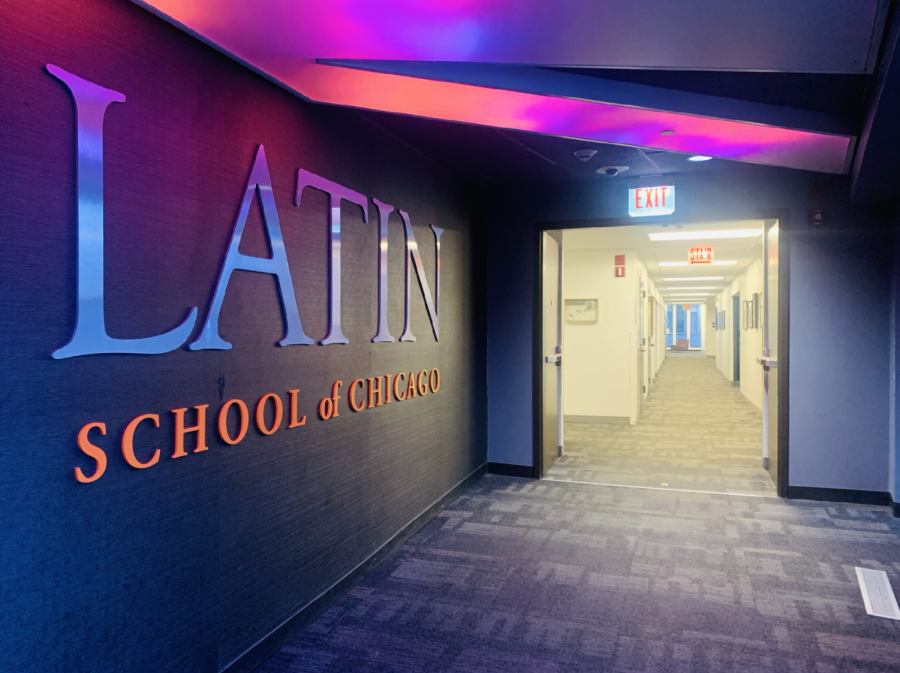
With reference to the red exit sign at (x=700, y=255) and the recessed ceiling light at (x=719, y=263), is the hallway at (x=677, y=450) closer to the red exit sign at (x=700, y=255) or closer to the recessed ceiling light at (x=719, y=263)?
the red exit sign at (x=700, y=255)

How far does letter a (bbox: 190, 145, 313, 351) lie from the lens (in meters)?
2.27

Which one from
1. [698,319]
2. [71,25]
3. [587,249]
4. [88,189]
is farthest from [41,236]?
[698,319]

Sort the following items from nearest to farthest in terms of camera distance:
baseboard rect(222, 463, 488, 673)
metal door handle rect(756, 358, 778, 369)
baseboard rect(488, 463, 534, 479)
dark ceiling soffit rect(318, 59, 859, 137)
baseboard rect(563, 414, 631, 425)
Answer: baseboard rect(222, 463, 488, 673)
dark ceiling soffit rect(318, 59, 859, 137)
metal door handle rect(756, 358, 778, 369)
baseboard rect(488, 463, 534, 479)
baseboard rect(563, 414, 631, 425)

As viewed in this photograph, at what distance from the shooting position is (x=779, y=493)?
15.8ft

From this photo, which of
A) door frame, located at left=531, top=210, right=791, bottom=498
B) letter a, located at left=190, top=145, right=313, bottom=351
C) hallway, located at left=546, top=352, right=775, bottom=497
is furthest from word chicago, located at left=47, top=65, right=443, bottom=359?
hallway, located at left=546, top=352, right=775, bottom=497

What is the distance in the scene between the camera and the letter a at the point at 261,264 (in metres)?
2.27

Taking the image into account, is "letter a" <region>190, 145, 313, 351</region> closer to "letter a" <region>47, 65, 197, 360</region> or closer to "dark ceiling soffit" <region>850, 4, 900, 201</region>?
"letter a" <region>47, 65, 197, 360</region>

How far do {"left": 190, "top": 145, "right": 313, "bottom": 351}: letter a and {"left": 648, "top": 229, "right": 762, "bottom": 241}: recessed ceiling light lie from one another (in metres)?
5.88

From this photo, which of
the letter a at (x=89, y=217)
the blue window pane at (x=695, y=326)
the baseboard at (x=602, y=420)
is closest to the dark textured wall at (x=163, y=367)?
the letter a at (x=89, y=217)

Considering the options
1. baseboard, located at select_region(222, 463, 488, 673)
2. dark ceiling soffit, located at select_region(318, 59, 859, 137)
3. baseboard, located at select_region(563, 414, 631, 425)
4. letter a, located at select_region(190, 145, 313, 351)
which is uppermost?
dark ceiling soffit, located at select_region(318, 59, 859, 137)

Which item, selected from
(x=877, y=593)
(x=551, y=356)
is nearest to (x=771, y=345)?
(x=551, y=356)

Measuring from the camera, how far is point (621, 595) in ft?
10.3

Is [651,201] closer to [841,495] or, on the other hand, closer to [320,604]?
[841,495]

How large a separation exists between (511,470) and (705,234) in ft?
13.7
